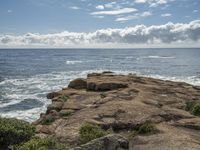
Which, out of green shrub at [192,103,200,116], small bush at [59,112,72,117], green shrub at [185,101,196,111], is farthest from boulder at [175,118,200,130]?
small bush at [59,112,72,117]

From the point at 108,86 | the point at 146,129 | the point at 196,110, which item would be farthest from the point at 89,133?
the point at 108,86

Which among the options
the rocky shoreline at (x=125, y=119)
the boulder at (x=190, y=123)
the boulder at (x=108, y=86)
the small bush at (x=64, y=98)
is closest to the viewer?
the rocky shoreline at (x=125, y=119)

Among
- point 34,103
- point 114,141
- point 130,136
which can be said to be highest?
point 114,141

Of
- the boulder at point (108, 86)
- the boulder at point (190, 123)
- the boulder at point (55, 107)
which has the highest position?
the boulder at point (108, 86)

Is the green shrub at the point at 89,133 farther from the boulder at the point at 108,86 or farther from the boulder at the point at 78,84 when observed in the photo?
the boulder at the point at 78,84

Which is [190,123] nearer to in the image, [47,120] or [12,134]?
[47,120]

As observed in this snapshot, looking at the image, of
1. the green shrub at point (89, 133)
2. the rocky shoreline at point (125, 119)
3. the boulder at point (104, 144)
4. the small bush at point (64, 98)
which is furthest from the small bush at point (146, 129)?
the small bush at point (64, 98)

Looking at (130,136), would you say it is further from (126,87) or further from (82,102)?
(126,87)

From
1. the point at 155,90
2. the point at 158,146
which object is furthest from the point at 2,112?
the point at 158,146

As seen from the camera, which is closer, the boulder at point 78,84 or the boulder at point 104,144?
the boulder at point 104,144

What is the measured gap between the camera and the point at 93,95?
80.8 feet

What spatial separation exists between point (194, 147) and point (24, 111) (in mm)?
24349

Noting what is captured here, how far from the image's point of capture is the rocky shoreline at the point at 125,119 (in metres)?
13.8

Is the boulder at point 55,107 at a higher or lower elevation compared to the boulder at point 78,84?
lower
